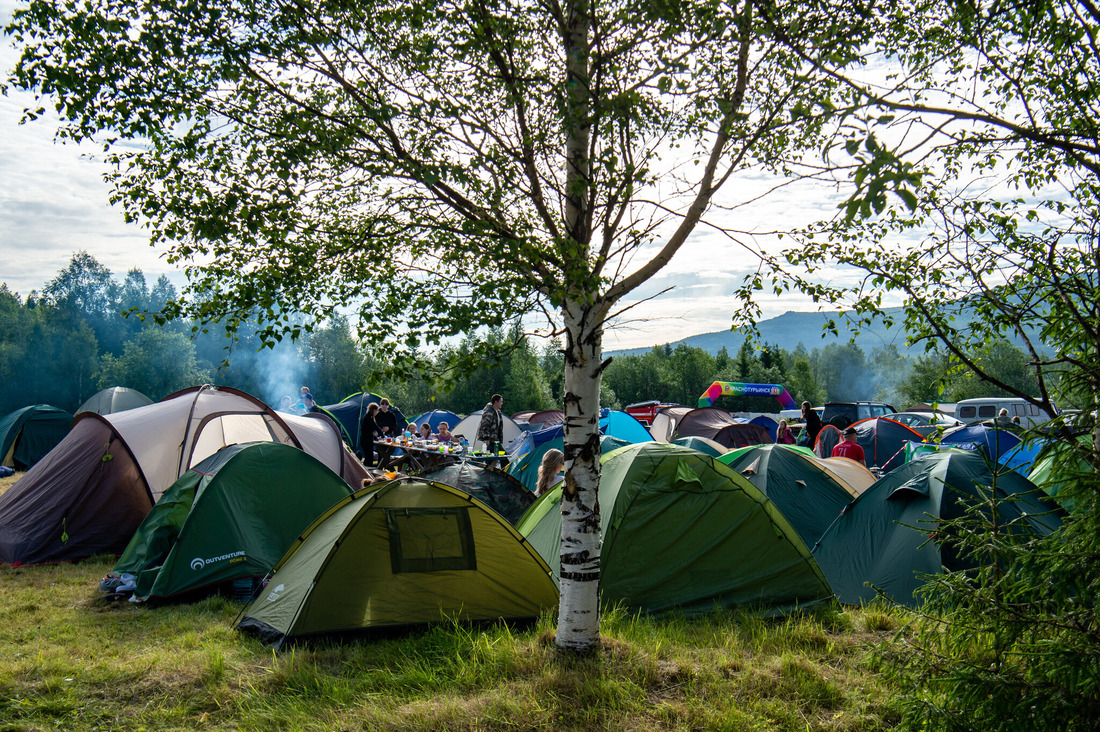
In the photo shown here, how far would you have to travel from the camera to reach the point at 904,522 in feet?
22.5

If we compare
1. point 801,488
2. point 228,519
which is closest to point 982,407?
point 801,488

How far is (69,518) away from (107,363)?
5872cm

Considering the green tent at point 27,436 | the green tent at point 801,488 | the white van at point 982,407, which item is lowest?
the white van at point 982,407

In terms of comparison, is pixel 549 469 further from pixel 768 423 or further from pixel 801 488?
pixel 768 423

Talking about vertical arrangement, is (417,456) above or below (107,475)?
below

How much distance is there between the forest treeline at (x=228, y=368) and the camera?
53.6 m

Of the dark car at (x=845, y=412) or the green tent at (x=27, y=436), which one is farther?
the dark car at (x=845, y=412)

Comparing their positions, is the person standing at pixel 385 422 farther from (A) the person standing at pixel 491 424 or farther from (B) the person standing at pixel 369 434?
(A) the person standing at pixel 491 424

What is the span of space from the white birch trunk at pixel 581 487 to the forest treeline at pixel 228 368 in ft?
138

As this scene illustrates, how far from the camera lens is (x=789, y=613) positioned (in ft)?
20.1

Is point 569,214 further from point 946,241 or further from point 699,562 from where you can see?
point 699,562

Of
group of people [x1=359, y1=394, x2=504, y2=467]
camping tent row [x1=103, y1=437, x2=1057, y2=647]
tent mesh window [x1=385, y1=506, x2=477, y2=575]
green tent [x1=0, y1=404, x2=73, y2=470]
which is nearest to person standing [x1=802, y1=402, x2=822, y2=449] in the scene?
group of people [x1=359, y1=394, x2=504, y2=467]

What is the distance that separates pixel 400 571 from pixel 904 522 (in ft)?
16.1

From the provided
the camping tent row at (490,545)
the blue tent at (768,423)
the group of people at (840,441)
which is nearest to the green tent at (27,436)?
the camping tent row at (490,545)
